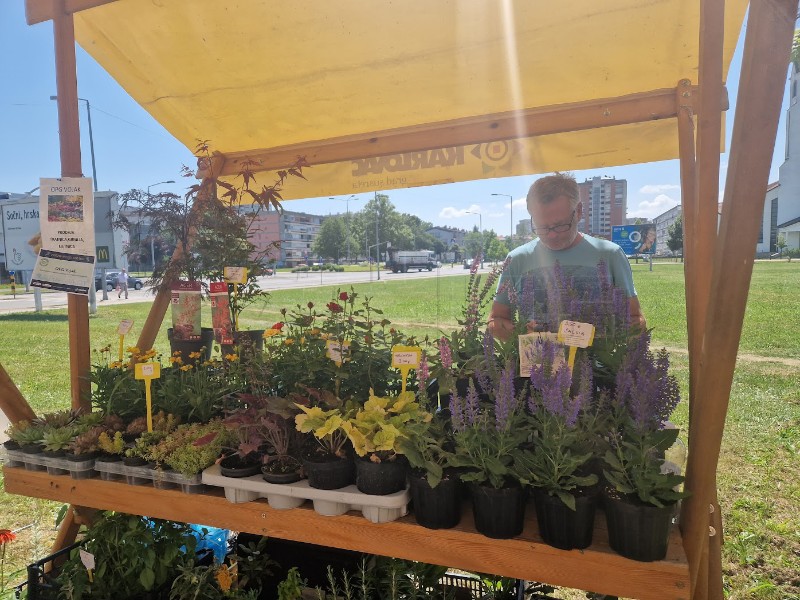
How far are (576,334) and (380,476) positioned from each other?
2.08 ft

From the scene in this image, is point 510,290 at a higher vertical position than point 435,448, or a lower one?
higher

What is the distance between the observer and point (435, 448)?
4.18 ft

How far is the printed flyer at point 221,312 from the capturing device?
86.6 inches

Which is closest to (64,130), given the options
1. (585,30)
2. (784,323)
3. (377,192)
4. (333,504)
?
(377,192)

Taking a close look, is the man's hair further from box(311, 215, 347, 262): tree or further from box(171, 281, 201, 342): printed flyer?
box(311, 215, 347, 262): tree

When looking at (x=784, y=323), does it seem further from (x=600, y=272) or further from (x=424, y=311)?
(x=600, y=272)

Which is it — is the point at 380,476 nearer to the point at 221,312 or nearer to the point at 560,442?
the point at 560,442

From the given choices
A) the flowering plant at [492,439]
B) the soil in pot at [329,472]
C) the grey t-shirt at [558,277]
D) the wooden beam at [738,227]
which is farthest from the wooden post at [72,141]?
the wooden beam at [738,227]

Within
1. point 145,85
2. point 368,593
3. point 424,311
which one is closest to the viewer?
point 368,593

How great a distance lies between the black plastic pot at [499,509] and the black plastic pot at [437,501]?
0.20 ft

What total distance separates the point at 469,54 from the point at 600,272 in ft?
3.68

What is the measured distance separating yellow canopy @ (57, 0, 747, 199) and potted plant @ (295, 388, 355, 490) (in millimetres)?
1491

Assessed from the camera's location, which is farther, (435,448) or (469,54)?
(469,54)

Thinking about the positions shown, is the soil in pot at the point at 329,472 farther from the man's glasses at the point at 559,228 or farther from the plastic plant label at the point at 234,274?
the man's glasses at the point at 559,228
